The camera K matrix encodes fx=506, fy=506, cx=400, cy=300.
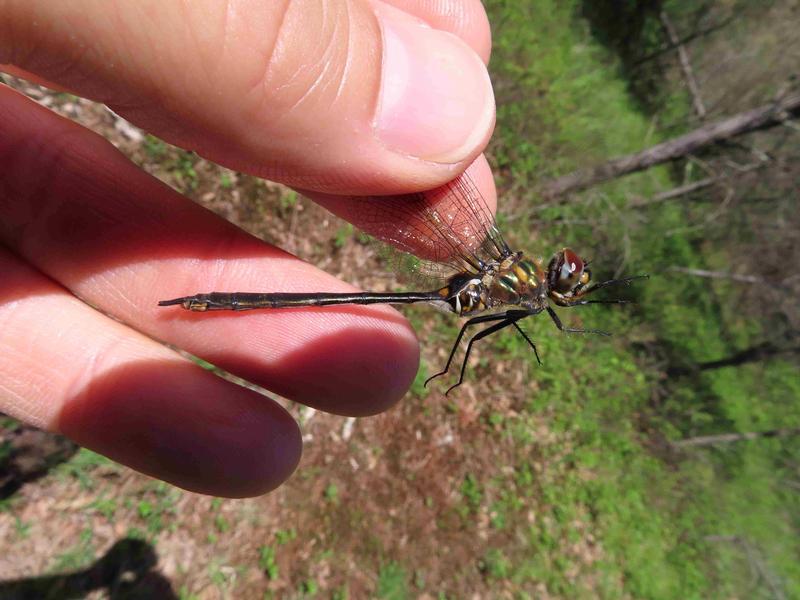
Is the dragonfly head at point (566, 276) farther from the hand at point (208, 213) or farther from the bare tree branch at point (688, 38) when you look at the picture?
the bare tree branch at point (688, 38)

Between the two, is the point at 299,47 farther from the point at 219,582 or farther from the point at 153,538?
the point at 219,582

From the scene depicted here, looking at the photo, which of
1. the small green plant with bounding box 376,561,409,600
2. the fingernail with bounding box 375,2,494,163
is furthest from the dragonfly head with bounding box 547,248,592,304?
the small green plant with bounding box 376,561,409,600

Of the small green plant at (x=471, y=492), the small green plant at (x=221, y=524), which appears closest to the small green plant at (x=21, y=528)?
the small green plant at (x=221, y=524)

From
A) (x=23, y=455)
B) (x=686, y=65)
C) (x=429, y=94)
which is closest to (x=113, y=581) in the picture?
(x=23, y=455)

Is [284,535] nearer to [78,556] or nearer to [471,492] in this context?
[78,556]

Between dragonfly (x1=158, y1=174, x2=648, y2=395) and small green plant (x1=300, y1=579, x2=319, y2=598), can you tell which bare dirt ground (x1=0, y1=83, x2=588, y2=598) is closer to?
small green plant (x1=300, y1=579, x2=319, y2=598)
